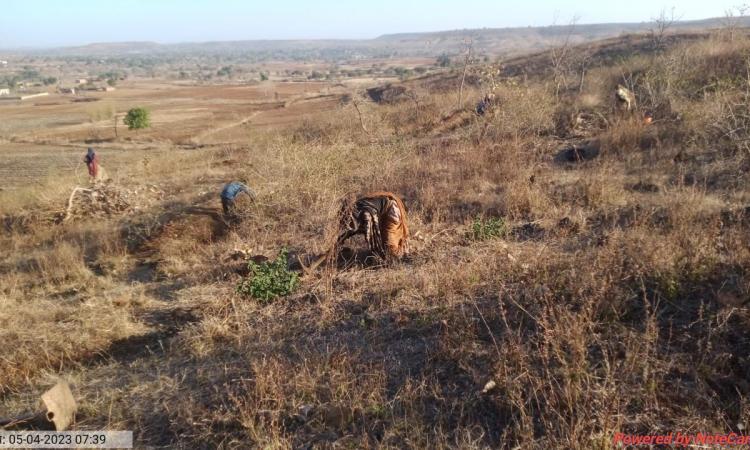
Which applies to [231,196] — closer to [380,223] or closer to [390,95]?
[380,223]

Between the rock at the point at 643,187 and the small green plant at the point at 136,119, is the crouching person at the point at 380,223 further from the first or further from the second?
the small green plant at the point at 136,119

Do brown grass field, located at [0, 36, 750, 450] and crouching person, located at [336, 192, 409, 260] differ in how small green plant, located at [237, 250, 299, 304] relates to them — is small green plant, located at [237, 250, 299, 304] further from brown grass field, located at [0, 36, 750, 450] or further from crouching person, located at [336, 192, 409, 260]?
crouching person, located at [336, 192, 409, 260]

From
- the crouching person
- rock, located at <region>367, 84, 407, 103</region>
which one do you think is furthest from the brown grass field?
rock, located at <region>367, 84, 407, 103</region>

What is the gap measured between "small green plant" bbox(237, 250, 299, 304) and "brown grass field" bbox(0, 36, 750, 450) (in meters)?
0.09

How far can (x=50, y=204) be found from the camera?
394 inches

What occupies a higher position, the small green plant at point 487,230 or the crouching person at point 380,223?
the crouching person at point 380,223

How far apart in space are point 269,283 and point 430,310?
66.6 inches

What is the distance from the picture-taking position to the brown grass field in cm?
279

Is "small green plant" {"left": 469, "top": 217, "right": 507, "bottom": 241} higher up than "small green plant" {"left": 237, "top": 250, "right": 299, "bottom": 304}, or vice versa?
"small green plant" {"left": 469, "top": 217, "right": 507, "bottom": 241}

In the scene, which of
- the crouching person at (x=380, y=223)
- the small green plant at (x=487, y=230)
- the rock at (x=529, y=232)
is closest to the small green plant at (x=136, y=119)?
the crouching person at (x=380, y=223)

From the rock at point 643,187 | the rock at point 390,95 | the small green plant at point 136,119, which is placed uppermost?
the rock at point 390,95

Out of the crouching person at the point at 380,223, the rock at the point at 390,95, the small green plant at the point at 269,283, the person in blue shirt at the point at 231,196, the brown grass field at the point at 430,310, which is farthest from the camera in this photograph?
the rock at the point at 390,95

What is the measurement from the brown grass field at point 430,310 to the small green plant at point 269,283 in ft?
0.31

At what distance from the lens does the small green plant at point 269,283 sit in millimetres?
4637
